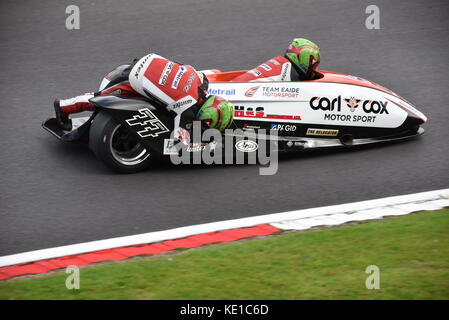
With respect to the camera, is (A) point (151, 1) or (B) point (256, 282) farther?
(A) point (151, 1)

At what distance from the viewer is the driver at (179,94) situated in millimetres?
7556

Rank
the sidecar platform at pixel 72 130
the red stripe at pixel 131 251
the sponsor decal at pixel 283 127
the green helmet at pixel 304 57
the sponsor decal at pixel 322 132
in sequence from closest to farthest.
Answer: the red stripe at pixel 131 251 → the sidecar platform at pixel 72 130 → the sponsor decal at pixel 283 127 → the sponsor decal at pixel 322 132 → the green helmet at pixel 304 57

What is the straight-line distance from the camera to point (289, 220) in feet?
22.3

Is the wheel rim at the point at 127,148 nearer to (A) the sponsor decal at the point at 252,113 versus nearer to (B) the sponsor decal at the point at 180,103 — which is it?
(B) the sponsor decal at the point at 180,103

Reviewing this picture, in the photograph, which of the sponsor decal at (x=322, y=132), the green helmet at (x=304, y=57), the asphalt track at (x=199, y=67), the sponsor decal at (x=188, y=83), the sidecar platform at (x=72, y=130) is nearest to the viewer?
the asphalt track at (x=199, y=67)

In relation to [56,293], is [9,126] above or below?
above

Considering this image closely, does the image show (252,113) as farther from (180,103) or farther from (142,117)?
(142,117)

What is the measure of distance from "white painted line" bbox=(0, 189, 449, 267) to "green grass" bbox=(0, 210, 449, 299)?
38 cm

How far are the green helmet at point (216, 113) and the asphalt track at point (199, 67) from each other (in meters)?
0.54

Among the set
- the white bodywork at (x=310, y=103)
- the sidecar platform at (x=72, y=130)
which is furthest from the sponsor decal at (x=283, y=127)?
the sidecar platform at (x=72, y=130)

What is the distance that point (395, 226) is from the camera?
21.5 feet
